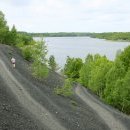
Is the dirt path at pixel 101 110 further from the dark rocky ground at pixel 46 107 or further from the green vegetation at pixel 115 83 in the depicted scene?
the green vegetation at pixel 115 83

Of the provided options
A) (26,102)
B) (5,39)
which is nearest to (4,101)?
(26,102)

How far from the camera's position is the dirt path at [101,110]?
4153 cm

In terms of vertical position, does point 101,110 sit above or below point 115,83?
below

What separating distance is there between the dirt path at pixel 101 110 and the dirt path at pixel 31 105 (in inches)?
321

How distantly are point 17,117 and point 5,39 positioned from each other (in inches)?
2352

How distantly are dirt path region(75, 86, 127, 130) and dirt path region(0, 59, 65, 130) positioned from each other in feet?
26.7

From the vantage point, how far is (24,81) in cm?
4809

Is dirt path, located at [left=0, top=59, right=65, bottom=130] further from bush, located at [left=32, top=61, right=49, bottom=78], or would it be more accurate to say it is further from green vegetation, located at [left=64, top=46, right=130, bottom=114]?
green vegetation, located at [left=64, top=46, right=130, bottom=114]

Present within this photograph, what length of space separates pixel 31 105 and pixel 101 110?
567 inches

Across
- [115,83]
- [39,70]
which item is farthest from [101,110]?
[39,70]

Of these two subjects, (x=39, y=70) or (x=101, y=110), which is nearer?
(x=101, y=110)

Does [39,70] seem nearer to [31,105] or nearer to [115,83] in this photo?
[115,83]

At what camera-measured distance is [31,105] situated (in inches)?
1474

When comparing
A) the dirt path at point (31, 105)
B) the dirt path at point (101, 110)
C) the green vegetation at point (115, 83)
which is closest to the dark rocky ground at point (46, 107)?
the dirt path at point (31, 105)
